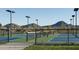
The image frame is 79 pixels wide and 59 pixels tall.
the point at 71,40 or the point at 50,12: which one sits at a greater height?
the point at 50,12

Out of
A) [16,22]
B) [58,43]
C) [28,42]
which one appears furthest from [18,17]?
[58,43]

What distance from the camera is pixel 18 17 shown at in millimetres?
7578

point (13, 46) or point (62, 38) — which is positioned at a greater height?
point (62, 38)

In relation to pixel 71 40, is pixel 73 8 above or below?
above

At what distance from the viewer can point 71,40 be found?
7582 millimetres

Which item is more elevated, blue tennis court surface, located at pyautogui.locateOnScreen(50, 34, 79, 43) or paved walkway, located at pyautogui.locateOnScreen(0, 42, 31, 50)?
blue tennis court surface, located at pyautogui.locateOnScreen(50, 34, 79, 43)

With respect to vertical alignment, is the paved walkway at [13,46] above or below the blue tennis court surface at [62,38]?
below
